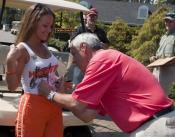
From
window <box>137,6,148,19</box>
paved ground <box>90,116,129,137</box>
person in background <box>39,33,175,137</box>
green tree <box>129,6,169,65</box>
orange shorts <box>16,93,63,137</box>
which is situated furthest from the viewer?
window <box>137,6,148,19</box>

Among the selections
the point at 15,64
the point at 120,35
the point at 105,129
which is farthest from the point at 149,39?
the point at 15,64

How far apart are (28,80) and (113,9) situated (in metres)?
41.2

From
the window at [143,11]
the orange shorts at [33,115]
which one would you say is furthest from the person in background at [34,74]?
the window at [143,11]

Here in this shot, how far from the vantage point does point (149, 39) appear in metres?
19.4

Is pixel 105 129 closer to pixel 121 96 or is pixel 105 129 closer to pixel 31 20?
pixel 31 20

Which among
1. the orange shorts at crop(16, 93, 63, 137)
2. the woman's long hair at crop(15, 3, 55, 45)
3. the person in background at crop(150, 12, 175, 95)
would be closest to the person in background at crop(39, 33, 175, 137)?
the orange shorts at crop(16, 93, 63, 137)

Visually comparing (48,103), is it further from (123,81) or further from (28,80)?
(123,81)

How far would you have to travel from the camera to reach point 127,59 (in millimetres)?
3250

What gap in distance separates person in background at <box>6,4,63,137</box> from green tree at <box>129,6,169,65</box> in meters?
13.5

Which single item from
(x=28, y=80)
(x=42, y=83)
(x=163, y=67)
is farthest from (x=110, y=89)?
(x=163, y=67)

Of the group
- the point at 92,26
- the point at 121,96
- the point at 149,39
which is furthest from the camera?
the point at 149,39

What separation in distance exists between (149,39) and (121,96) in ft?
53.7

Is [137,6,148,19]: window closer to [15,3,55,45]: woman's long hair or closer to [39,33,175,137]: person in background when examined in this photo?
[15,3,55,45]: woman's long hair

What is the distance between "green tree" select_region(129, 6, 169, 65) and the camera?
58.9 feet
